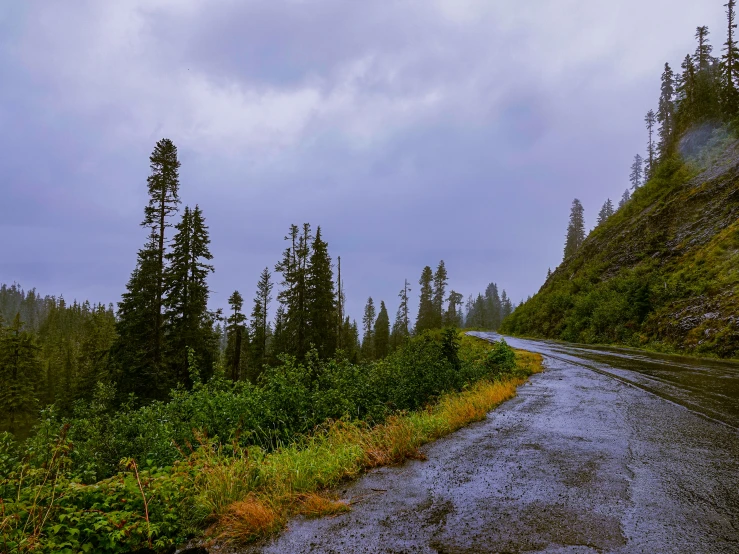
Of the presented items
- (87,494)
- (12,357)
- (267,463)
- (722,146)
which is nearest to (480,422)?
Result: (267,463)

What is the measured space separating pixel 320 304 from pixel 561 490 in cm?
3120

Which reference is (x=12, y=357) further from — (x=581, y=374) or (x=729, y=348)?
(x=729, y=348)

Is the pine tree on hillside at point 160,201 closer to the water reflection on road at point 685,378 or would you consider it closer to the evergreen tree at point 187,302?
the evergreen tree at point 187,302

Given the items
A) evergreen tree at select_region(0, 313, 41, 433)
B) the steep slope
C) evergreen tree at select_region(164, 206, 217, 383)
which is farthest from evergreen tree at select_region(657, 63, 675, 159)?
evergreen tree at select_region(0, 313, 41, 433)

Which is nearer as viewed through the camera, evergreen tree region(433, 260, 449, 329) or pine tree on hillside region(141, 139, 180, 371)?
pine tree on hillside region(141, 139, 180, 371)

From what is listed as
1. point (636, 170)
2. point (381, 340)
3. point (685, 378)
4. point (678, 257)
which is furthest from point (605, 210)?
point (685, 378)

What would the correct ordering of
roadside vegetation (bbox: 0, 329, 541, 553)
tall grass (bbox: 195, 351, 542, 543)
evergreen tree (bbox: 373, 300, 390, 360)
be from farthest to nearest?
1. evergreen tree (bbox: 373, 300, 390, 360)
2. tall grass (bbox: 195, 351, 542, 543)
3. roadside vegetation (bbox: 0, 329, 541, 553)

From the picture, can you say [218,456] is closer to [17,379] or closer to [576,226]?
[17,379]

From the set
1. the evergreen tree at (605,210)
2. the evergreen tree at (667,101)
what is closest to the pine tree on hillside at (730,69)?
the evergreen tree at (667,101)

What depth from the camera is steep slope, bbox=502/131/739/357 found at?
1906 centimetres

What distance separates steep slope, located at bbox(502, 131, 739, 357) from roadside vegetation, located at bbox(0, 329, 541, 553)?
1466 centimetres

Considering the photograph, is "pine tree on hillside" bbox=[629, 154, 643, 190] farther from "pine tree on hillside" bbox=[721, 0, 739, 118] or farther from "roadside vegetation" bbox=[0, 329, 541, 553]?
"roadside vegetation" bbox=[0, 329, 541, 553]

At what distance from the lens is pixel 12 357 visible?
120 ft

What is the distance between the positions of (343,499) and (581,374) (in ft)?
39.1
